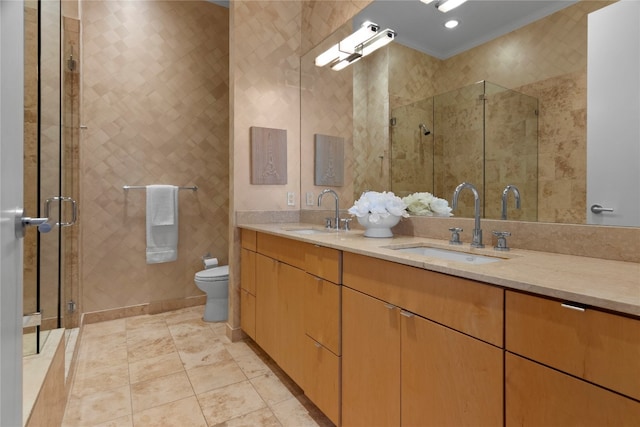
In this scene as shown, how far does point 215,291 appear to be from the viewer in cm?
290

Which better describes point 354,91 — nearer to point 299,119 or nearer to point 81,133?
point 299,119

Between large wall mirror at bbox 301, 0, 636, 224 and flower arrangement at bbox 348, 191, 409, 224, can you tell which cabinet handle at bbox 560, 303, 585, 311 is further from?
flower arrangement at bbox 348, 191, 409, 224

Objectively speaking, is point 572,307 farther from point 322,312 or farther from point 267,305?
point 267,305

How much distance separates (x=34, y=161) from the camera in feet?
4.47

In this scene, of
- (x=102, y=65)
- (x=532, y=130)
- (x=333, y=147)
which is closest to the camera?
(x=532, y=130)

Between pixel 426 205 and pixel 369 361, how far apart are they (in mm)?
879

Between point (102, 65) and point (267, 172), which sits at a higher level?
point (102, 65)

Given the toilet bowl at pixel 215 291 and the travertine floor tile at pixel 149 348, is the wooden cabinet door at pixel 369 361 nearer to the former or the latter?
the travertine floor tile at pixel 149 348

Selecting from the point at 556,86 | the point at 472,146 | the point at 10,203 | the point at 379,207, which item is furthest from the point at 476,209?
the point at 10,203

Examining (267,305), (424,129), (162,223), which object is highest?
(424,129)

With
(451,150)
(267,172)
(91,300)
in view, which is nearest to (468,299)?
(451,150)

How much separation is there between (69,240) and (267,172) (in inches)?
59.5

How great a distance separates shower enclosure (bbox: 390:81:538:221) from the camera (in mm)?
1383

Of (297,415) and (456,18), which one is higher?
(456,18)
